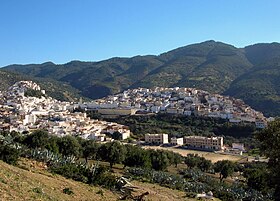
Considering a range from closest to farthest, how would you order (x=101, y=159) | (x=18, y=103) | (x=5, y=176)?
(x=5, y=176)
(x=101, y=159)
(x=18, y=103)

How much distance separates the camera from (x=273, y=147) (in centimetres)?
1778

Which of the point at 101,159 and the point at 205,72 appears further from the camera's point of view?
the point at 205,72

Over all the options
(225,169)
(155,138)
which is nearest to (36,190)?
(225,169)

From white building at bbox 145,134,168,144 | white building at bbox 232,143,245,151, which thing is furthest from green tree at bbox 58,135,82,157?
white building at bbox 232,143,245,151

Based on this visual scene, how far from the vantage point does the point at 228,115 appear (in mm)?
85312

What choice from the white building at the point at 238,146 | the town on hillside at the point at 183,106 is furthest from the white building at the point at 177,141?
the town on hillside at the point at 183,106

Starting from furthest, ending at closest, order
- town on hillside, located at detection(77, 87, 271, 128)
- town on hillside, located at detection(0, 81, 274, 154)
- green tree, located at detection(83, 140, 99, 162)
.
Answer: town on hillside, located at detection(77, 87, 271, 128) < town on hillside, located at detection(0, 81, 274, 154) < green tree, located at detection(83, 140, 99, 162)

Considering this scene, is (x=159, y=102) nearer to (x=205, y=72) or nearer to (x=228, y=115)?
(x=228, y=115)

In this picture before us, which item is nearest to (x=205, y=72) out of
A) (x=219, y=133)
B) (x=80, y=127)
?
(x=219, y=133)

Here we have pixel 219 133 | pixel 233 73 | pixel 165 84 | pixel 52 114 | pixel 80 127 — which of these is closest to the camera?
pixel 80 127

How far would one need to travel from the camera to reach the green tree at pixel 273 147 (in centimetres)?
1752

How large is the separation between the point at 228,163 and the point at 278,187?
20812 millimetres

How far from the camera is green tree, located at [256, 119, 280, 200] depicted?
1752 cm

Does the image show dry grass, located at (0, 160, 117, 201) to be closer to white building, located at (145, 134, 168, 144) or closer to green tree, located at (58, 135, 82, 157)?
green tree, located at (58, 135, 82, 157)
